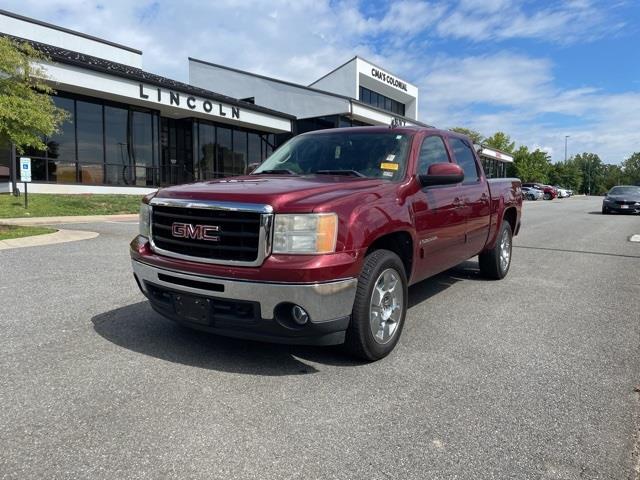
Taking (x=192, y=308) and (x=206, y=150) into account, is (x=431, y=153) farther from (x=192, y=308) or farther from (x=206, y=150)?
(x=206, y=150)

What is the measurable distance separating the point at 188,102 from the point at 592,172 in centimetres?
12746

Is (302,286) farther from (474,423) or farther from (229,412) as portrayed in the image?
(474,423)

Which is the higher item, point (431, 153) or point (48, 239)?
point (431, 153)

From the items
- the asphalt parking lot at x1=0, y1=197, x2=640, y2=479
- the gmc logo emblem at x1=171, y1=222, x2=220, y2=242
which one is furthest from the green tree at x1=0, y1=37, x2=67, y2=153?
the gmc logo emblem at x1=171, y1=222, x2=220, y2=242

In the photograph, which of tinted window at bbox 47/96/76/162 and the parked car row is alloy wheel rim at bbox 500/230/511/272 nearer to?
tinted window at bbox 47/96/76/162

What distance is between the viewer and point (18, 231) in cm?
1072

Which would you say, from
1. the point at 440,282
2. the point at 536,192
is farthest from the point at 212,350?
the point at 536,192

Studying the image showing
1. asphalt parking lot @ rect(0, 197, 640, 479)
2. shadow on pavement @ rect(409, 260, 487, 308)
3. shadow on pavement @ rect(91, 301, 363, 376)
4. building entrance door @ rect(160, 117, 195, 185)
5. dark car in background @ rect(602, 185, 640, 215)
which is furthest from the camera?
building entrance door @ rect(160, 117, 195, 185)

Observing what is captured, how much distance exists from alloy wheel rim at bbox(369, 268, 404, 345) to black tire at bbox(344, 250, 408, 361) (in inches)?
1.8

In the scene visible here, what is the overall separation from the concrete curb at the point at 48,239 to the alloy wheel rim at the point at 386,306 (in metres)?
7.81

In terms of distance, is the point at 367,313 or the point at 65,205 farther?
the point at 65,205

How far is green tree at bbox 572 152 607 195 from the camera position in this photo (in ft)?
376

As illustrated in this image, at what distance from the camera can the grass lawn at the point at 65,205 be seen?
14867mm

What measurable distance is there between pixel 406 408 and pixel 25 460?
207 centimetres
